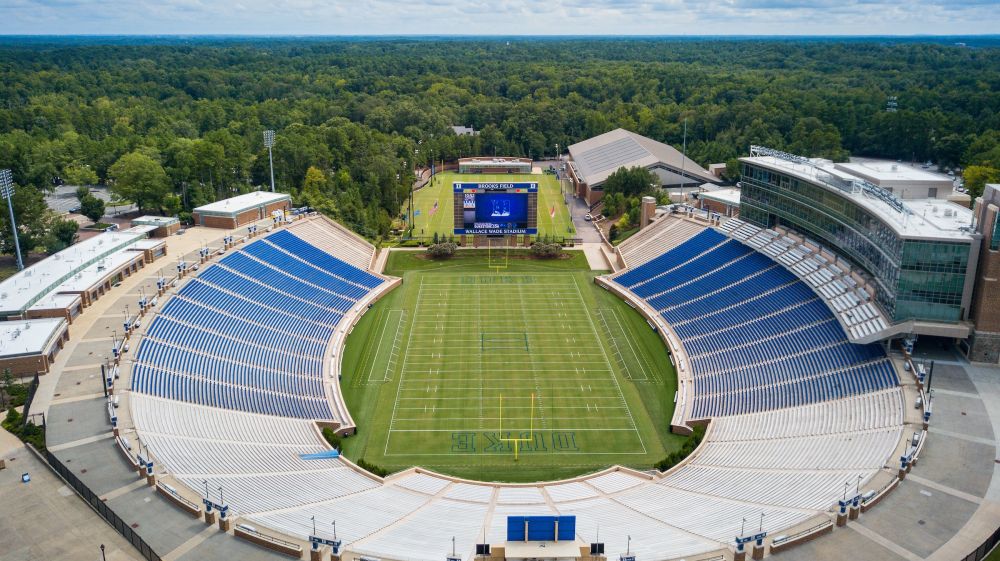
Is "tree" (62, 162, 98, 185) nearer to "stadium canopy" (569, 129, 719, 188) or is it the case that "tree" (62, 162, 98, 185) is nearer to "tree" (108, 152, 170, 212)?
"tree" (108, 152, 170, 212)

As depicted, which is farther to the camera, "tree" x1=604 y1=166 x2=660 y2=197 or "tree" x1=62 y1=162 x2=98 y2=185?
"tree" x1=62 y1=162 x2=98 y2=185

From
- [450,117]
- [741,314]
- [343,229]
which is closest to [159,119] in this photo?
[450,117]

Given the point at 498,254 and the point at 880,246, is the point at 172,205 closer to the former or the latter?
the point at 498,254

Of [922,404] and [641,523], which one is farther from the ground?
[922,404]

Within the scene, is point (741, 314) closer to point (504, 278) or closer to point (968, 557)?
point (504, 278)

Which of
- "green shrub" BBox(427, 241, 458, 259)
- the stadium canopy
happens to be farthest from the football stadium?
the stadium canopy
